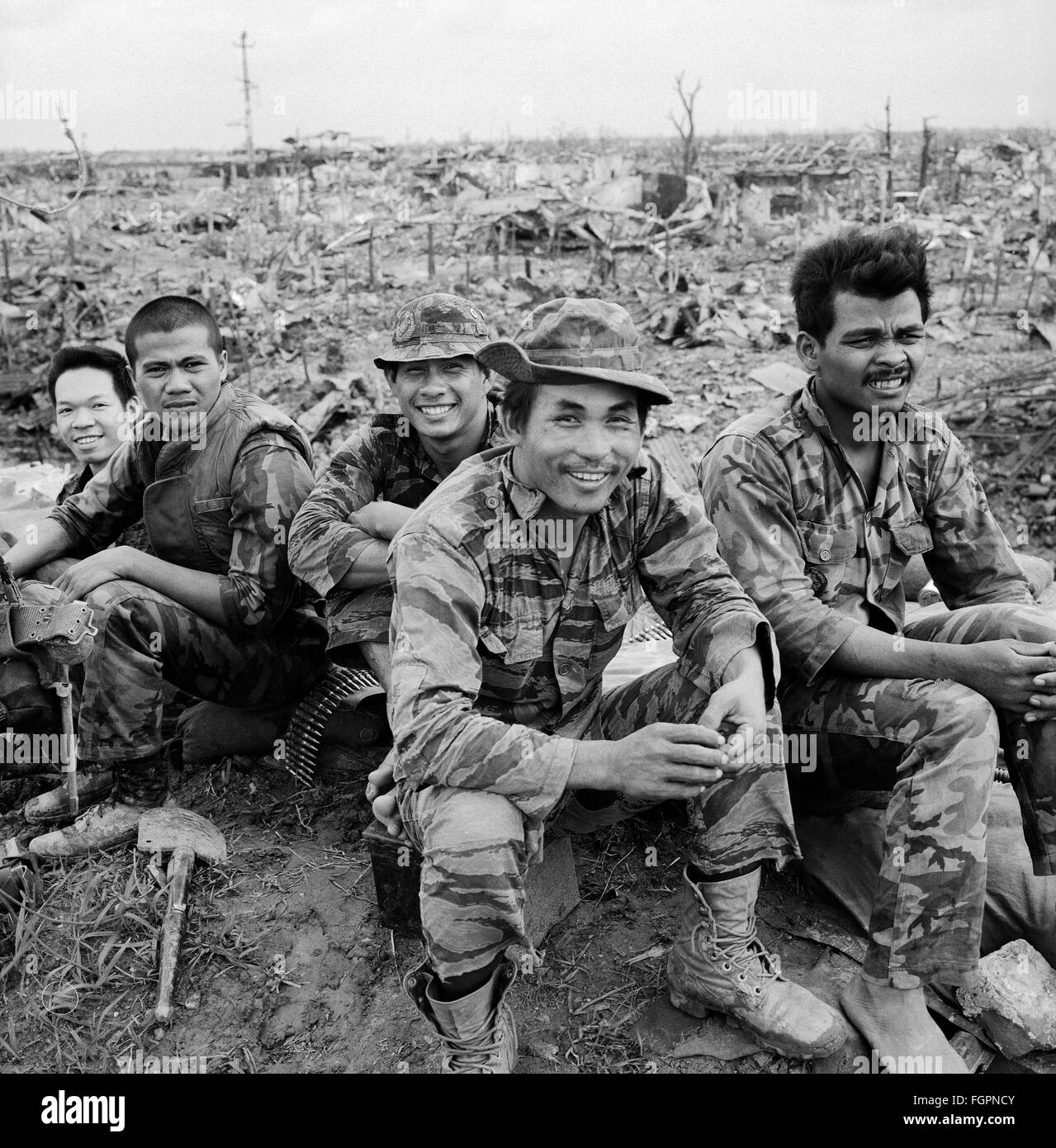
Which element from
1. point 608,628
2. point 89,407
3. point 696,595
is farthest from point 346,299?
point 696,595

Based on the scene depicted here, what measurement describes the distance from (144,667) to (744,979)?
205 cm

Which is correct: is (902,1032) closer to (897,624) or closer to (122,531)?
(897,624)

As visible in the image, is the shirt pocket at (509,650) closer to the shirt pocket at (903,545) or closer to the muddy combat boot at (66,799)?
the shirt pocket at (903,545)

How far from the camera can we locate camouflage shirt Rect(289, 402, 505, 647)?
3.23 meters

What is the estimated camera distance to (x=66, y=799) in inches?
136

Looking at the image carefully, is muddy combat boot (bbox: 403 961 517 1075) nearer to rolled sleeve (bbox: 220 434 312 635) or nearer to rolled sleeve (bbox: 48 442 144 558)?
rolled sleeve (bbox: 220 434 312 635)

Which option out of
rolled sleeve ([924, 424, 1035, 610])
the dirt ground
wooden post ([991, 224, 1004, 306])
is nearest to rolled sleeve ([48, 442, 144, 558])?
the dirt ground

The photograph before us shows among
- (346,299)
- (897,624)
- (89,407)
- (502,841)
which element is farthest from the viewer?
(346,299)

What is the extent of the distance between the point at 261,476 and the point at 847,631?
1.97 metres

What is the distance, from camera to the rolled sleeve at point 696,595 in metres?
2.52

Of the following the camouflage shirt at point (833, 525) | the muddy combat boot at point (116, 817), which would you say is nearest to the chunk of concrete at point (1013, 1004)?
the camouflage shirt at point (833, 525)

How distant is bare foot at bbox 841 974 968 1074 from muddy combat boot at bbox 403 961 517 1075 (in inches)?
34.9
